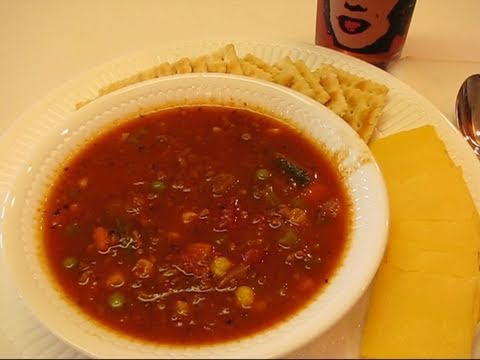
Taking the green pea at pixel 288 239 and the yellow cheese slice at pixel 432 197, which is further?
the yellow cheese slice at pixel 432 197

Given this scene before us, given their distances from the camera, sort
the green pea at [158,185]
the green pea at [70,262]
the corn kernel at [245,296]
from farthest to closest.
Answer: the green pea at [158,185]
the green pea at [70,262]
the corn kernel at [245,296]

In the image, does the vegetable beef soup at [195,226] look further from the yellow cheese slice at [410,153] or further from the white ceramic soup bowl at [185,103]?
the yellow cheese slice at [410,153]

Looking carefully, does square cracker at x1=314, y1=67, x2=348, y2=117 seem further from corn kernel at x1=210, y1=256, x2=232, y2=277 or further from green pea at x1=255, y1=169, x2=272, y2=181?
corn kernel at x1=210, y1=256, x2=232, y2=277

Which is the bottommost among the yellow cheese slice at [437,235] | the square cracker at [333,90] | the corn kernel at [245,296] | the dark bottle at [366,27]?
the corn kernel at [245,296]

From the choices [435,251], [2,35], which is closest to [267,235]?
[435,251]

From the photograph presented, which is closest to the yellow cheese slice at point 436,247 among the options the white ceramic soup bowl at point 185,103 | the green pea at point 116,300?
the white ceramic soup bowl at point 185,103

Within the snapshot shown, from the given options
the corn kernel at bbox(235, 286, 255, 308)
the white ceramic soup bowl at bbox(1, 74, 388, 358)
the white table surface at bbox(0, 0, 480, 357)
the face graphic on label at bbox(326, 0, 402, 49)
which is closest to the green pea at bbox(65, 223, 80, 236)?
the white ceramic soup bowl at bbox(1, 74, 388, 358)

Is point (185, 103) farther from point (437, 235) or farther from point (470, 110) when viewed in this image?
point (470, 110)
